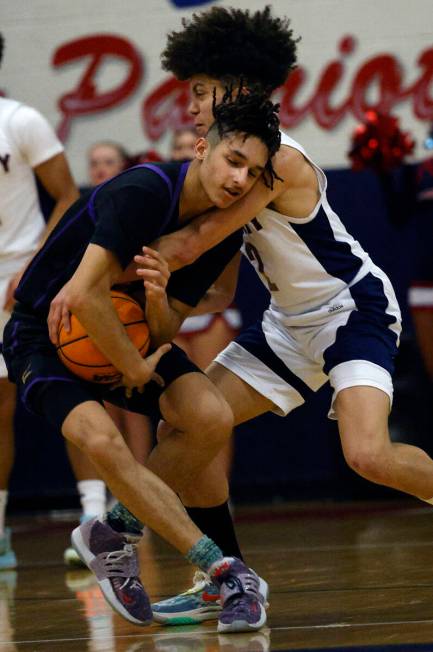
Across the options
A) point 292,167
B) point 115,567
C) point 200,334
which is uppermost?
point 292,167

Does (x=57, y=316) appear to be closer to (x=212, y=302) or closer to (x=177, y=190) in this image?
(x=177, y=190)

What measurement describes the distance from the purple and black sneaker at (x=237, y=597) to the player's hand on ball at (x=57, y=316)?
0.84 m

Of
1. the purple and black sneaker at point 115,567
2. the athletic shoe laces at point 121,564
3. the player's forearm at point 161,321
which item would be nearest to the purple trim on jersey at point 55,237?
the player's forearm at point 161,321

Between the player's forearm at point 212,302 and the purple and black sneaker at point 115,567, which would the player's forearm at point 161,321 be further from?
the purple and black sneaker at point 115,567

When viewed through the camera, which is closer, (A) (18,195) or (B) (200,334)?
(A) (18,195)

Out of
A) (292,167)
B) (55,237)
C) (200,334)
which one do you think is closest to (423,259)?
(200,334)

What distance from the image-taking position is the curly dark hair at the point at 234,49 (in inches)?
187

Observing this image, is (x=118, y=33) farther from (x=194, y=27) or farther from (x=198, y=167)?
(x=198, y=167)

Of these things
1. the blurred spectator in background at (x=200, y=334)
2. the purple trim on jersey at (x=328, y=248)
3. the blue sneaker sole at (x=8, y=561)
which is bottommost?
the blue sneaker sole at (x=8, y=561)

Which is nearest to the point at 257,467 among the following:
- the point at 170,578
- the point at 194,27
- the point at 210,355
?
the point at 210,355

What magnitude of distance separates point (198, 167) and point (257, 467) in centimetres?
389

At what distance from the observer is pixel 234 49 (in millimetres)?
4809

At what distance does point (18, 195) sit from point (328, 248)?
2.11 metres

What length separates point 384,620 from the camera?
3824 mm
